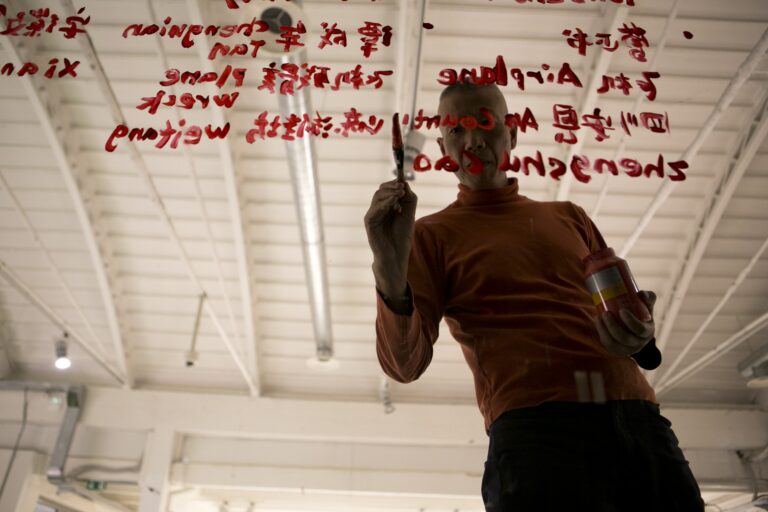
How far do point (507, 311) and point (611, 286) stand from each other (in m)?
0.21

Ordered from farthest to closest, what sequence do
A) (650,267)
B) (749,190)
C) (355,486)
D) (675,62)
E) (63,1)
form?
(355,486), (650,267), (749,190), (675,62), (63,1)

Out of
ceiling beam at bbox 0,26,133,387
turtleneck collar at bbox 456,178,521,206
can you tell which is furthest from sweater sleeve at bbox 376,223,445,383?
ceiling beam at bbox 0,26,133,387

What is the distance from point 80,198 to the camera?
20.4ft

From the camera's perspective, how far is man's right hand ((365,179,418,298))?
970mm

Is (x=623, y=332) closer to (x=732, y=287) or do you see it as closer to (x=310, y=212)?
(x=310, y=212)

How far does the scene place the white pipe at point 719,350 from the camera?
266 inches

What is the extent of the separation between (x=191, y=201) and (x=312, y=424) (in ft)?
13.2

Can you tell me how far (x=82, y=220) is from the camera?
21.1ft

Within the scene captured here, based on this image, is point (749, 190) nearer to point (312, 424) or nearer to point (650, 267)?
point (650, 267)

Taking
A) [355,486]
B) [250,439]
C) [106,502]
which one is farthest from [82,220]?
[106,502]

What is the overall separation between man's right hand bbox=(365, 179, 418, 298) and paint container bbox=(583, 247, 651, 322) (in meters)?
0.38

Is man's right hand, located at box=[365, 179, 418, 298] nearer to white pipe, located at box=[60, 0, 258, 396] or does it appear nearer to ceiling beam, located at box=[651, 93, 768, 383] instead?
white pipe, located at box=[60, 0, 258, 396]

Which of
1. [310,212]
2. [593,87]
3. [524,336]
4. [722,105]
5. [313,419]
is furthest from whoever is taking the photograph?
[313,419]

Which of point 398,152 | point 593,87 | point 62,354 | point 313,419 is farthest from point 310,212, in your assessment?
point 398,152
